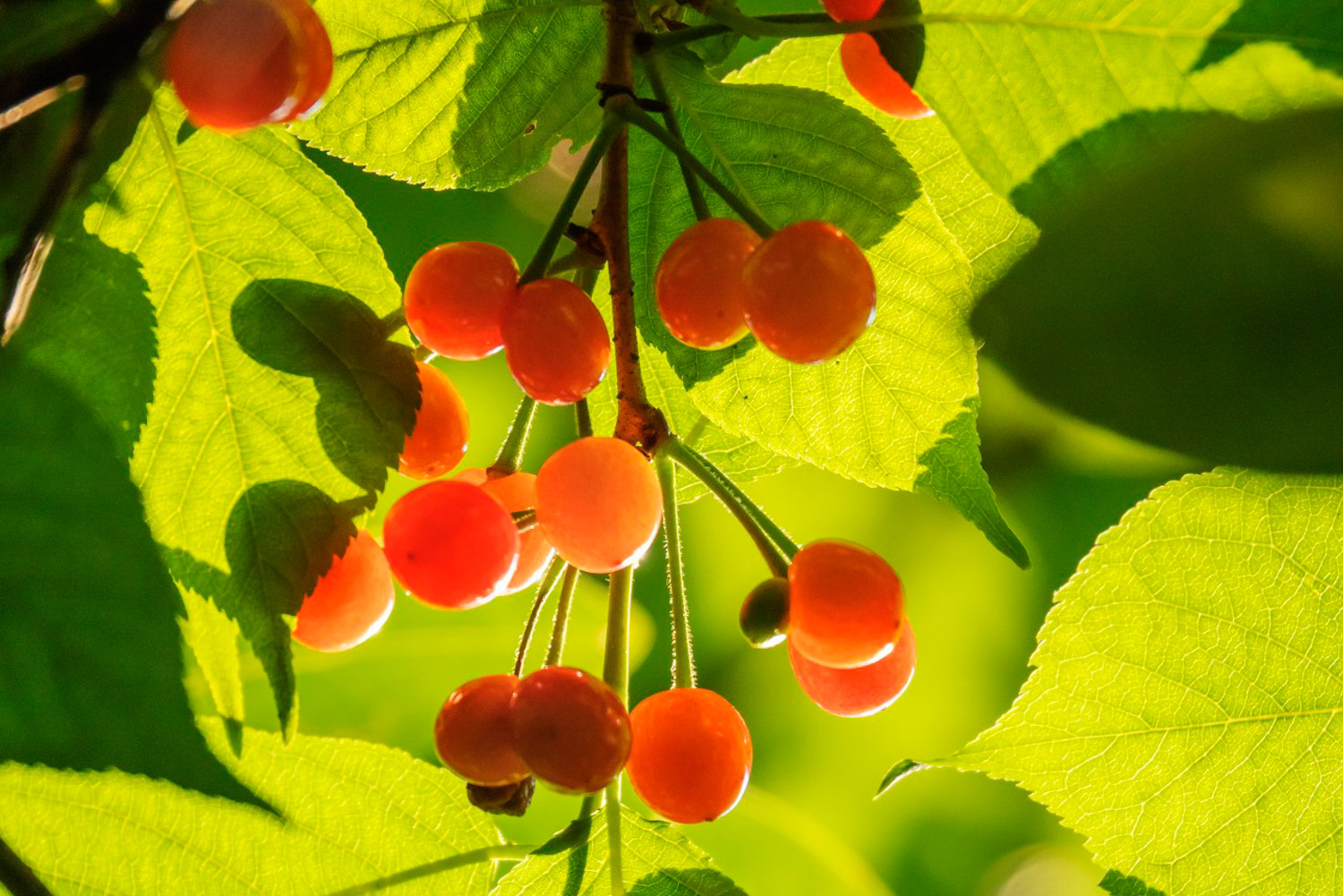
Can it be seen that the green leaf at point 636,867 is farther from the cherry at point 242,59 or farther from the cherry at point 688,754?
the cherry at point 242,59

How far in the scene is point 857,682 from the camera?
30.1 inches

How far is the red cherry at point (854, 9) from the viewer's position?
0.73 m

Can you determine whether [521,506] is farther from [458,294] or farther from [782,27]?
[782,27]

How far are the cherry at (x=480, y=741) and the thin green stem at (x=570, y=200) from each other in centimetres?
25

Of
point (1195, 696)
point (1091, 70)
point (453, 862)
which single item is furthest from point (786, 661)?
point (1091, 70)

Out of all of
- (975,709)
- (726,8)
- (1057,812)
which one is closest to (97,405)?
(726,8)

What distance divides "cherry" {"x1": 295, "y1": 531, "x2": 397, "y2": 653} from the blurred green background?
31.6 inches

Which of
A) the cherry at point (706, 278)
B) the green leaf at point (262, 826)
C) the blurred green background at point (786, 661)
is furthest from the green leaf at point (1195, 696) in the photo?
the blurred green background at point (786, 661)

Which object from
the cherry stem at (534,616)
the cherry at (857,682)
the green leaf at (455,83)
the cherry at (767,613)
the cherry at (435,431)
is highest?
the green leaf at (455,83)

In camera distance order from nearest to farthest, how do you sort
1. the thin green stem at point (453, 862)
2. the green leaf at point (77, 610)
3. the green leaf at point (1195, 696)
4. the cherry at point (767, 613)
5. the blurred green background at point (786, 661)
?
the green leaf at point (77, 610), the cherry at point (767, 613), the green leaf at point (1195, 696), the thin green stem at point (453, 862), the blurred green background at point (786, 661)

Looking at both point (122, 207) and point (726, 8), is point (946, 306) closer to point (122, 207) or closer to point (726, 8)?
point (726, 8)

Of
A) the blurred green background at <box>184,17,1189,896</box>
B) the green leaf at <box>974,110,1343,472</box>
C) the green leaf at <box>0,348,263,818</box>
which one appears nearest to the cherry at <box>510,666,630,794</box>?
the green leaf at <box>0,348,263,818</box>

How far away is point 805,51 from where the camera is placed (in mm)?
943

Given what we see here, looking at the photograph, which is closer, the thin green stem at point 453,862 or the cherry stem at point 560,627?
the cherry stem at point 560,627
